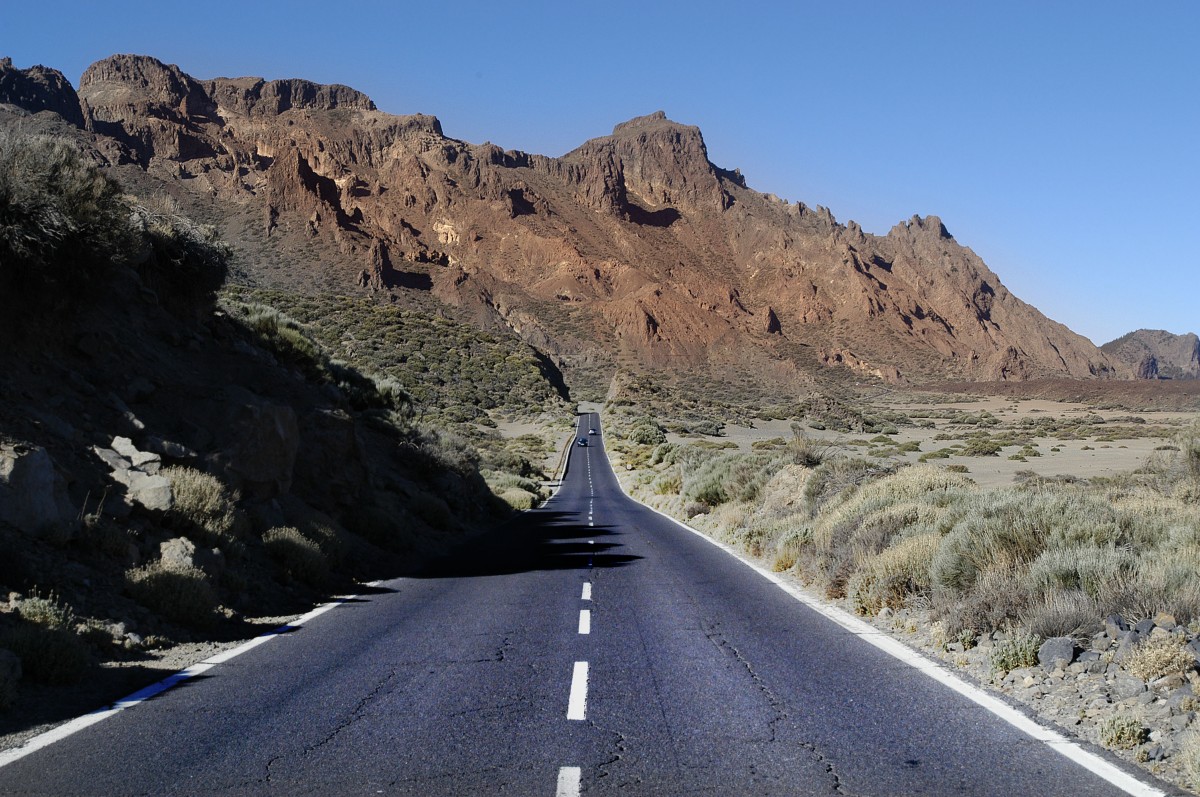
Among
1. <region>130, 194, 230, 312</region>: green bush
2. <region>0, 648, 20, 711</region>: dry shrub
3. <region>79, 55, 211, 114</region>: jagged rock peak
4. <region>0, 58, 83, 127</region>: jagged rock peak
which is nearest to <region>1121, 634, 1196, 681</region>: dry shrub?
<region>0, 648, 20, 711</region>: dry shrub

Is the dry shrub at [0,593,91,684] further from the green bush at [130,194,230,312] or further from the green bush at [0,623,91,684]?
the green bush at [130,194,230,312]

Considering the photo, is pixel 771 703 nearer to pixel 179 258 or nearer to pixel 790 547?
pixel 790 547

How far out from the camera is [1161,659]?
5867 mm

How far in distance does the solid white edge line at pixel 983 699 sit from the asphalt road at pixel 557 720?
0.35ft

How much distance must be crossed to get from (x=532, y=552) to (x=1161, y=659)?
12774mm

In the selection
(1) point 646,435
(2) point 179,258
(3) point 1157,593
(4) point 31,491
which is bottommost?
(3) point 1157,593

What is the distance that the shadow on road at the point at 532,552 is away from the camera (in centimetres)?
1452

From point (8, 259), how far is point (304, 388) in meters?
7.30

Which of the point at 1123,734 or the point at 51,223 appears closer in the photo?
the point at 1123,734

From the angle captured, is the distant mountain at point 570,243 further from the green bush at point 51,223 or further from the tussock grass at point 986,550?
the tussock grass at point 986,550

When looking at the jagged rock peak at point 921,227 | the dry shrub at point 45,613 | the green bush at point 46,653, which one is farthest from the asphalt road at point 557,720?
the jagged rock peak at point 921,227

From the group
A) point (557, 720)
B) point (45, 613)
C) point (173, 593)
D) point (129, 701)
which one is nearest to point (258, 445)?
point (173, 593)

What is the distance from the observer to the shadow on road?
47.6 feet

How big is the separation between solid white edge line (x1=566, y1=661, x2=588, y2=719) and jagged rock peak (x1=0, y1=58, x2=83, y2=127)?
6213 inches
